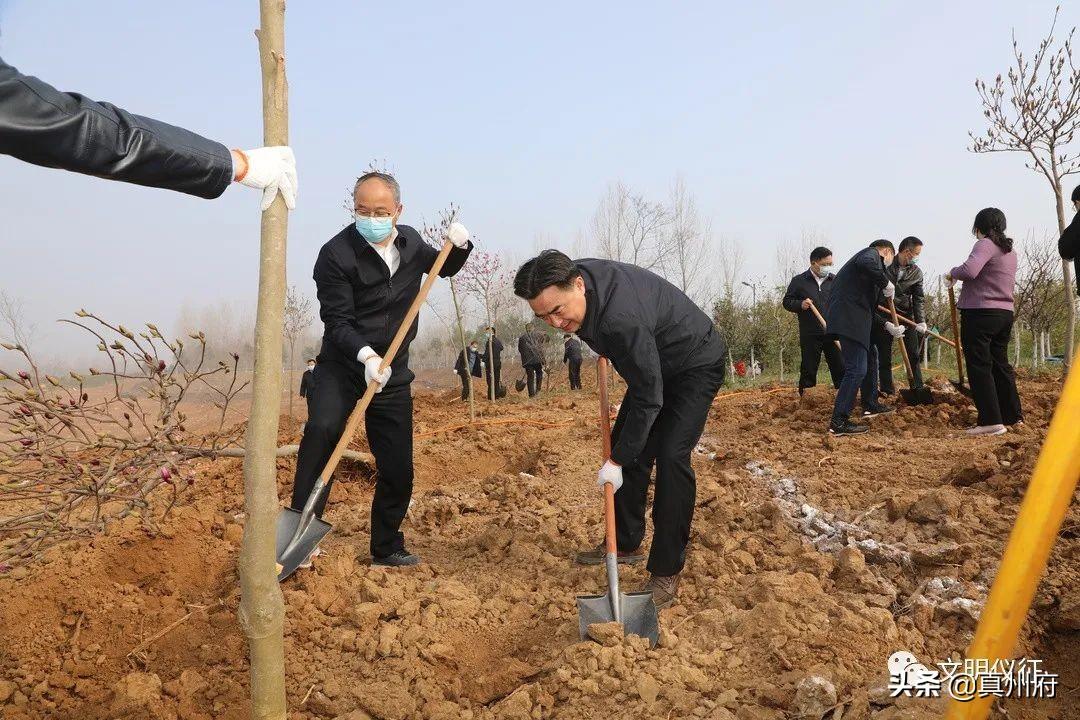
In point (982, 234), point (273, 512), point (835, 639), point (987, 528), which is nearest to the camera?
point (273, 512)

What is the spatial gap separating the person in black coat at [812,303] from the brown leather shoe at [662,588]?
5269 millimetres

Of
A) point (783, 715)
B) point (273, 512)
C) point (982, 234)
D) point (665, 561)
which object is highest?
point (982, 234)

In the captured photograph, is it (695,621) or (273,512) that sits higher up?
(273,512)

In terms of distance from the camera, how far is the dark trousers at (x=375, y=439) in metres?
3.15

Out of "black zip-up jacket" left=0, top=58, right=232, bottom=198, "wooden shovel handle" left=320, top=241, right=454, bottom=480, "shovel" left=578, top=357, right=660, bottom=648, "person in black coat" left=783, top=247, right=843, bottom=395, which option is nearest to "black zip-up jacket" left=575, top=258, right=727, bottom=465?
"shovel" left=578, top=357, right=660, bottom=648

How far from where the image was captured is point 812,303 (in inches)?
304

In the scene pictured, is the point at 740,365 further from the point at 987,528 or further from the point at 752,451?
the point at 987,528

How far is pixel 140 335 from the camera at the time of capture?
366 cm

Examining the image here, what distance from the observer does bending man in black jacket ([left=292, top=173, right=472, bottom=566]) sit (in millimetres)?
3164

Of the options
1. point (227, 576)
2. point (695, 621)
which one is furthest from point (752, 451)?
point (227, 576)

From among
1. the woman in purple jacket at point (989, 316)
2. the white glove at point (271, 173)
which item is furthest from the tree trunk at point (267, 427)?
the woman in purple jacket at point (989, 316)

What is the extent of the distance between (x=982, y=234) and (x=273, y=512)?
571 centimetres

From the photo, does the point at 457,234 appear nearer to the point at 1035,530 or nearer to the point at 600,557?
the point at 600,557

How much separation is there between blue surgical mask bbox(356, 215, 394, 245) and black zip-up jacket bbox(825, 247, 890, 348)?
14.7 feet
